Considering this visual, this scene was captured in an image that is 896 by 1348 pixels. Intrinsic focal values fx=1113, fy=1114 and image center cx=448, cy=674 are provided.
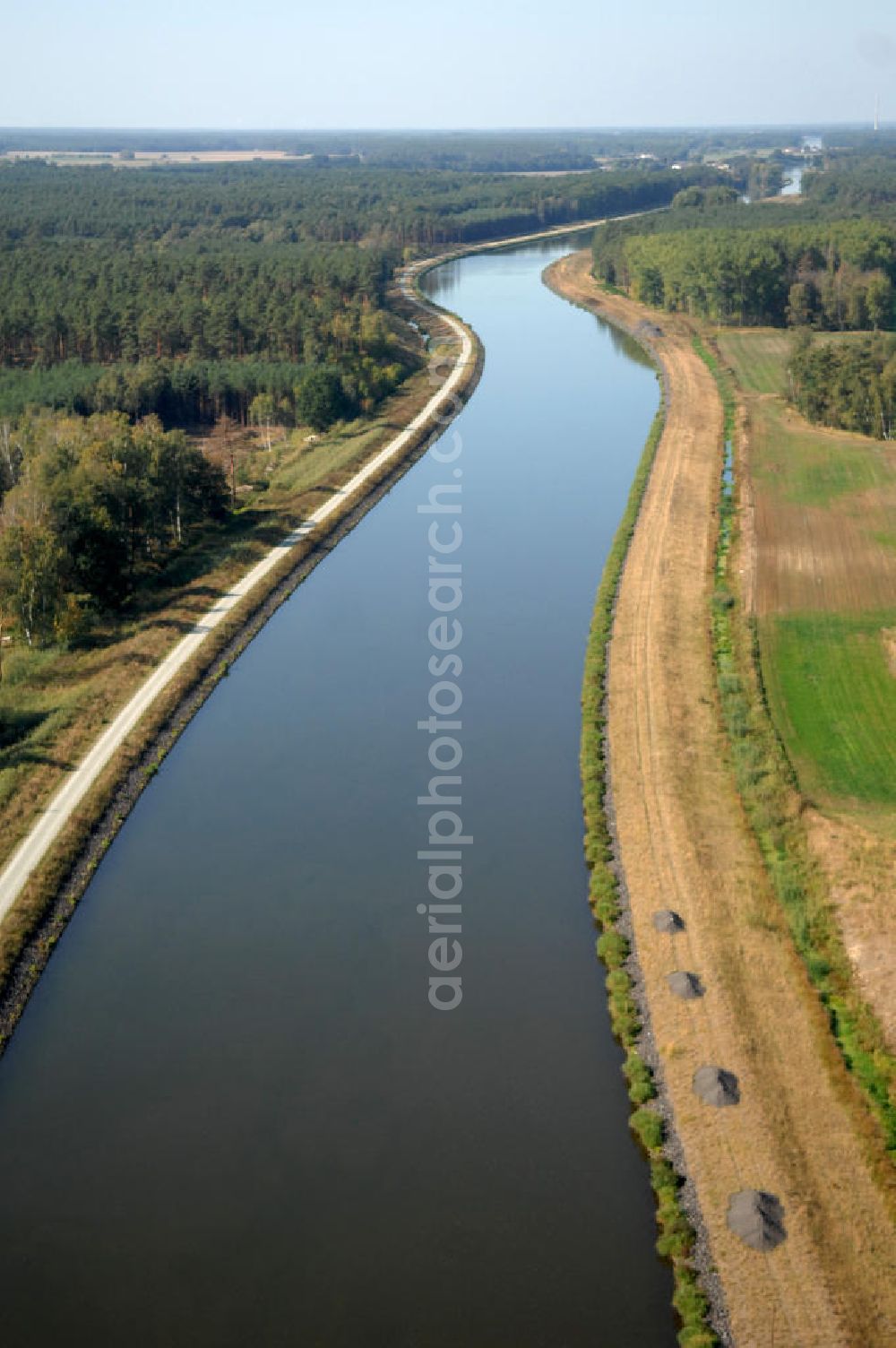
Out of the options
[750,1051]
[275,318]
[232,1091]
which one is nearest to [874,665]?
[750,1051]

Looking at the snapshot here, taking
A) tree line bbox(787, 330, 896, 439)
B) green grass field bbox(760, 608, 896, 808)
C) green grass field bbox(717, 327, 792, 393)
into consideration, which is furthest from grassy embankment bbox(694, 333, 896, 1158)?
green grass field bbox(717, 327, 792, 393)

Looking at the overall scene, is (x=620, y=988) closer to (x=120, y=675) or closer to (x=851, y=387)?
(x=120, y=675)

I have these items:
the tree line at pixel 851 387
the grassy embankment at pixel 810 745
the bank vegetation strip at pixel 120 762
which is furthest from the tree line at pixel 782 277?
the grassy embankment at pixel 810 745

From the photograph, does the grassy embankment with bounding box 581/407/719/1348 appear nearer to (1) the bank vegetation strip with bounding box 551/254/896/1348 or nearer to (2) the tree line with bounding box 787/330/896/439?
(1) the bank vegetation strip with bounding box 551/254/896/1348

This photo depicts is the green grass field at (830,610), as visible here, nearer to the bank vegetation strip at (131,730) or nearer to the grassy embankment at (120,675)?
the grassy embankment at (120,675)

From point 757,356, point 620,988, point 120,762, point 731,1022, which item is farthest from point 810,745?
point 757,356

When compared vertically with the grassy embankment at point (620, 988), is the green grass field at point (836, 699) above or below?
above
